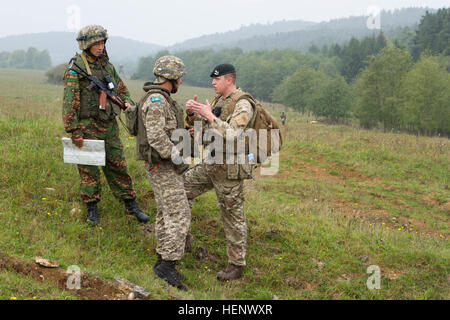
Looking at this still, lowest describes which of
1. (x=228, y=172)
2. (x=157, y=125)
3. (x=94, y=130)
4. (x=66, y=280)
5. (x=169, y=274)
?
(x=169, y=274)

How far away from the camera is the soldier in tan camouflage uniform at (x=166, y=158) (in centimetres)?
427

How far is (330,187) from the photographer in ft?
38.0

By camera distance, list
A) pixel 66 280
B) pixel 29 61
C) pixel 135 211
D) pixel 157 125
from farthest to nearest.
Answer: pixel 29 61 → pixel 135 211 → pixel 157 125 → pixel 66 280

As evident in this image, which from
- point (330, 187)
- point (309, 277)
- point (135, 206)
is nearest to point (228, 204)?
point (309, 277)

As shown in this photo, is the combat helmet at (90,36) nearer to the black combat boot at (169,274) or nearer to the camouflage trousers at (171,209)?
the camouflage trousers at (171,209)

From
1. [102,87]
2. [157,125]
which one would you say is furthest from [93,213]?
[157,125]

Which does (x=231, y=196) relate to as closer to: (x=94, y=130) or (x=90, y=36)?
(x=94, y=130)

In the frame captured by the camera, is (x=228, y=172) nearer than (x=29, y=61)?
Yes

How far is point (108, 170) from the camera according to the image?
5.80 meters

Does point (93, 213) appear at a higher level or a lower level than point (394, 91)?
lower

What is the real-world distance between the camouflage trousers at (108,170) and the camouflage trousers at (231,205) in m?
1.47

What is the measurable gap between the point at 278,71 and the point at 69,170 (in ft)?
254

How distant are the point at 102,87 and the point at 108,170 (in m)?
1.32

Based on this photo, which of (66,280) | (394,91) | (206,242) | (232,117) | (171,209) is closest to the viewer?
(66,280)
